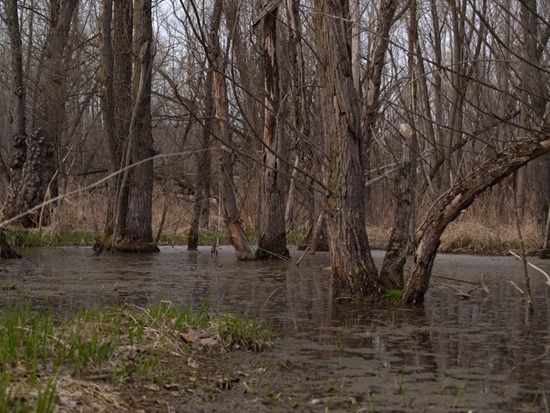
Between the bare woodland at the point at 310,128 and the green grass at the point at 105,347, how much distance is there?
57 cm

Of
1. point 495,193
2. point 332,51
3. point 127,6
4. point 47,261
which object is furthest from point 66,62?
point 332,51

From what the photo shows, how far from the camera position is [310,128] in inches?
474

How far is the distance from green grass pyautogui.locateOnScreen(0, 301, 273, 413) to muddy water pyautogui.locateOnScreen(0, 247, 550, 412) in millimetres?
438

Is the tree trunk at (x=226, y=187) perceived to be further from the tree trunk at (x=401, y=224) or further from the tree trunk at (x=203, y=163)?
the tree trunk at (x=401, y=224)

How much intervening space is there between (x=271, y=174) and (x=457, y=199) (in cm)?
617

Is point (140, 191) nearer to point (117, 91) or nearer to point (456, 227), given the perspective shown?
point (117, 91)

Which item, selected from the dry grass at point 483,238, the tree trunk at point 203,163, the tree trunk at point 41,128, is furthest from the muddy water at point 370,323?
the tree trunk at point 41,128

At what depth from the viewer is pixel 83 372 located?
3.44m

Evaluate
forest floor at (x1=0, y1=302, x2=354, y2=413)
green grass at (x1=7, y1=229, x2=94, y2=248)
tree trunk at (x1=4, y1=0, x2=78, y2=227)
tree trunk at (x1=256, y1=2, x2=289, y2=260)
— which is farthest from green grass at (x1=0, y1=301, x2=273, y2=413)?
tree trunk at (x1=4, y1=0, x2=78, y2=227)

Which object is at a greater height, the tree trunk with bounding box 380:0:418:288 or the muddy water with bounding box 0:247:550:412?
the tree trunk with bounding box 380:0:418:288

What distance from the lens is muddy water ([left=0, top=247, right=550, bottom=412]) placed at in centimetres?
346

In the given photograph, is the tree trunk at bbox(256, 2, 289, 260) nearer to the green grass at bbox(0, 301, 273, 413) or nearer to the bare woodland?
the bare woodland

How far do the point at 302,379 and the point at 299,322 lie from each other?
1858 mm

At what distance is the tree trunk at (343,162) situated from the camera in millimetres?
6188
